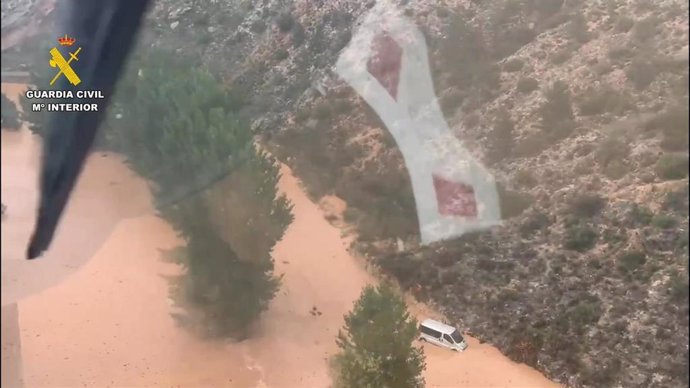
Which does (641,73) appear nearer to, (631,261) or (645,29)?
(645,29)

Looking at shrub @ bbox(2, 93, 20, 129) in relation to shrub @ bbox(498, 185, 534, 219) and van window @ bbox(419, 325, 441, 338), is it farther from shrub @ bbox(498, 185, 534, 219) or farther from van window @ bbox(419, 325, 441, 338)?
shrub @ bbox(498, 185, 534, 219)

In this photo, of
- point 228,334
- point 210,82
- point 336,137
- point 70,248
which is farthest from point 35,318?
point 336,137

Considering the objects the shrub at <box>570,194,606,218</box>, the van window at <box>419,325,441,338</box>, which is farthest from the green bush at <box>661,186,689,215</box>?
the van window at <box>419,325,441,338</box>

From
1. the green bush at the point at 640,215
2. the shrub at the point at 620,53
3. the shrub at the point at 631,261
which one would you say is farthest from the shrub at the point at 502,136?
the shrub at the point at 631,261

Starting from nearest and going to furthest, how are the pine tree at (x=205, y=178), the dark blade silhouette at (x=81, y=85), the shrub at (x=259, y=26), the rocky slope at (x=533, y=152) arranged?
the dark blade silhouette at (x=81, y=85), the pine tree at (x=205, y=178), the rocky slope at (x=533, y=152), the shrub at (x=259, y=26)

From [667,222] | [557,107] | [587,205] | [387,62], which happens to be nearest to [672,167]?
[667,222]

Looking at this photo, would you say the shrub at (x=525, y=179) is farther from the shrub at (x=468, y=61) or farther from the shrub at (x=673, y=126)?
the shrub at (x=673, y=126)
